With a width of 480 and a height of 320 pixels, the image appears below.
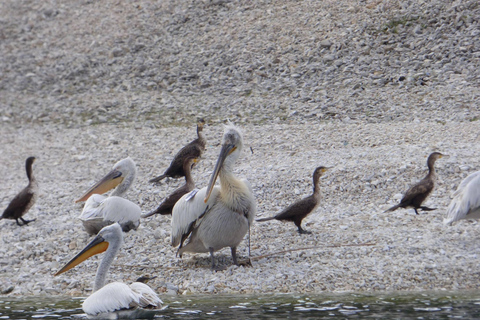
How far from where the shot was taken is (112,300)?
209 inches

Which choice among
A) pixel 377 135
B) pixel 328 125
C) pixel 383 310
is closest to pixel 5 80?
pixel 328 125

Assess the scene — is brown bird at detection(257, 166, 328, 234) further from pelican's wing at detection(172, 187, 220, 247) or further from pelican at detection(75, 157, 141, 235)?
pelican at detection(75, 157, 141, 235)

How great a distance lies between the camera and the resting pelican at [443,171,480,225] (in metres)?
7.18

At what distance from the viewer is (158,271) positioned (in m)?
7.15

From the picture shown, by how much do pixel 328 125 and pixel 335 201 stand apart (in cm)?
410

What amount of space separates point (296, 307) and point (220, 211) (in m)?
1.60

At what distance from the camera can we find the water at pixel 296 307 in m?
5.29

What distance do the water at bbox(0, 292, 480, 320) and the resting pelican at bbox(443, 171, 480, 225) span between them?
4.55 feet

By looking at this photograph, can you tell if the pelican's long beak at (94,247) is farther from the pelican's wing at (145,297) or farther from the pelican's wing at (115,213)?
the pelican's wing at (115,213)

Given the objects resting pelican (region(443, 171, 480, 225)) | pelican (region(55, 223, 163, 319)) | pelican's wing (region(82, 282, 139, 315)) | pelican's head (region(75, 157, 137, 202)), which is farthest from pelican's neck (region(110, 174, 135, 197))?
resting pelican (region(443, 171, 480, 225))

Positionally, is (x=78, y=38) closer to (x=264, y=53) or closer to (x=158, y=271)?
(x=264, y=53)

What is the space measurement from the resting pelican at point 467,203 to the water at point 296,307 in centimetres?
139

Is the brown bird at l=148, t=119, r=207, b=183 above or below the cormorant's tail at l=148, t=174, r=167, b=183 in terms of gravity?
above

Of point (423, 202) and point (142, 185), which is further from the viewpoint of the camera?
point (142, 185)
